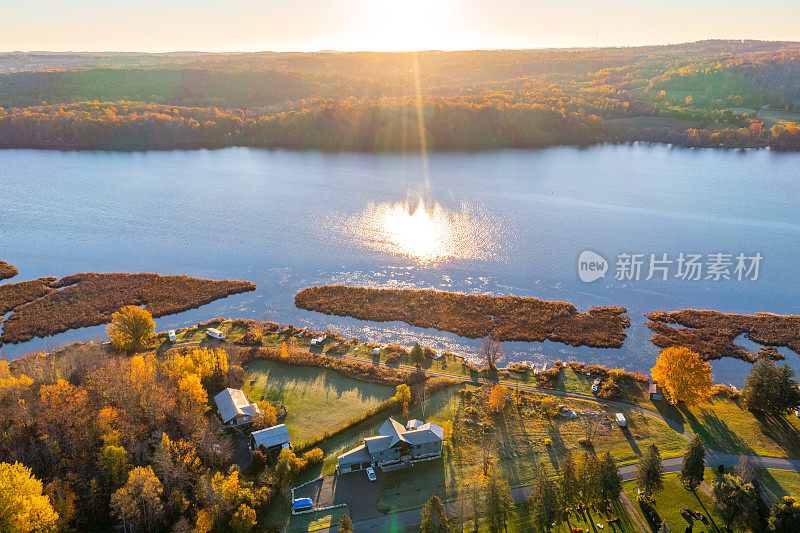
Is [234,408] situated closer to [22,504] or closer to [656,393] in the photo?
[22,504]

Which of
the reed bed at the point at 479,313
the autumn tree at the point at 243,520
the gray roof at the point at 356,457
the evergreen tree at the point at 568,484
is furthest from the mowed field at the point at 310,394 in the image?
the evergreen tree at the point at 568,484

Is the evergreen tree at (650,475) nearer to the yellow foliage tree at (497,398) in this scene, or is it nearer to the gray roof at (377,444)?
the yellow foliage tree at (497,398)

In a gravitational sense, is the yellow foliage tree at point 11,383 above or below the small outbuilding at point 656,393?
above

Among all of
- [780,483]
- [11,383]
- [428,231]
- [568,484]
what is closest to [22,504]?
[11,383]

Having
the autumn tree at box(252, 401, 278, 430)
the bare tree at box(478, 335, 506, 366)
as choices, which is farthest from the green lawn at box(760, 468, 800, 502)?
the autumn tree at box(252, 401, 278, 430)

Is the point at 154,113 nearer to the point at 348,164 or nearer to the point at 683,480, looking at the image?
the point at 348,164

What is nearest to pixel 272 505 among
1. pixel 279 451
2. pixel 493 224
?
pixel 279 451

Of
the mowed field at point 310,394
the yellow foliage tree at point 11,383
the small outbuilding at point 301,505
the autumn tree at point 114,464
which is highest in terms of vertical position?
the yellow foliage tree at point 11,383

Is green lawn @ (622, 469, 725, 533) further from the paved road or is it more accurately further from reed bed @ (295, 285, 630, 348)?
reed bed @ (295, 285, 630, 348)
